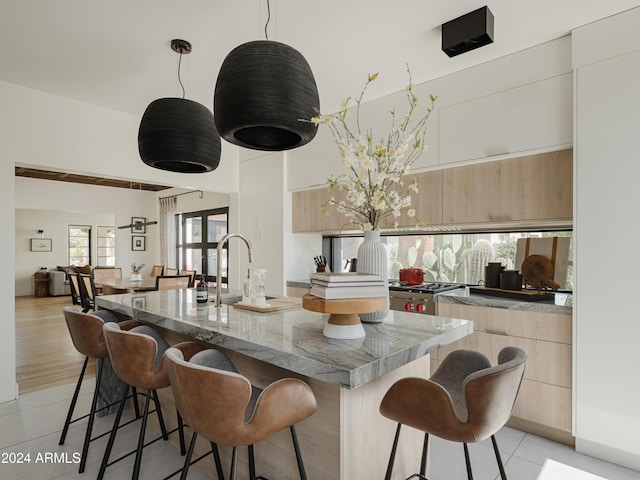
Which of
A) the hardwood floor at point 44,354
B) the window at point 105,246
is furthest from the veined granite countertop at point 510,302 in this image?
the window at point 105,246

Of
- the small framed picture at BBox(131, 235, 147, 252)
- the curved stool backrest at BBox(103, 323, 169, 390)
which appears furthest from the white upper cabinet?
the small framed picture at BBox(131, 235, 147, 252)

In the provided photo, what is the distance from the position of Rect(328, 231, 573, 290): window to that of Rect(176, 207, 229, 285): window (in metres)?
3.60

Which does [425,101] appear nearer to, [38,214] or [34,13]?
[34,13]

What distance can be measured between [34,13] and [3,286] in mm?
2127

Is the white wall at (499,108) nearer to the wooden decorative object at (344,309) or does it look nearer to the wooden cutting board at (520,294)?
the wooden cutting board at (520,294)

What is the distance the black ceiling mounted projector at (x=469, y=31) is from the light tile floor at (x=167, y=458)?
254 cm

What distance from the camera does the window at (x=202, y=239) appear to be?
7172 mm

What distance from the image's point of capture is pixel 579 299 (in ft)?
7.91

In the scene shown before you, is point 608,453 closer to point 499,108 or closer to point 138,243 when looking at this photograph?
point 499,108

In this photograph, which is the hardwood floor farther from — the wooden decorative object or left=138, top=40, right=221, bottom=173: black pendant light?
the wooden decorative object

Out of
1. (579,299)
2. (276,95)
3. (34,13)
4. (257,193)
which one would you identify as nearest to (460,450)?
(579,299)

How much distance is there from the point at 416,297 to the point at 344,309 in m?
1.92

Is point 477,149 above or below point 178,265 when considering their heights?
above

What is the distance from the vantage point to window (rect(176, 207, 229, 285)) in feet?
23.5
